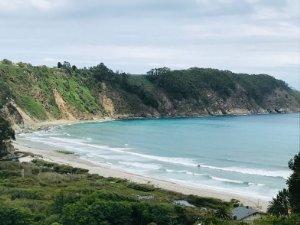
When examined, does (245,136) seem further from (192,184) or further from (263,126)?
(192,184)

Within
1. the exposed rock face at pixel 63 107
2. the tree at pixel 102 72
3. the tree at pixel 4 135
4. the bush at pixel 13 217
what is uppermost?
the tree at pixel 102 72

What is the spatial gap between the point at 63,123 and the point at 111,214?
368 feet

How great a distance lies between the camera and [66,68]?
175 m

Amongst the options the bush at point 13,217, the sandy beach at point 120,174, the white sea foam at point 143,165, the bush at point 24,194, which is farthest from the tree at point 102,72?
the bush at point 13,217

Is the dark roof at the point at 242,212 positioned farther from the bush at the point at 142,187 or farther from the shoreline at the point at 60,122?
the shoreline at the point at 60,122

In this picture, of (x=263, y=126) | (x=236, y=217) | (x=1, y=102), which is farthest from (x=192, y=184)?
(x=263, y=126)

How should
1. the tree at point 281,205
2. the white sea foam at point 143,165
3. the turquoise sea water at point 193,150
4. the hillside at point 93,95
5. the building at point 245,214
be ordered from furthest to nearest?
1. the hillside at point 93,95
2. the white sea foam at point 143,165
3. the turquoise sea water at point 193,150
4. the building at point 245,214
5. the tree at point 281,205

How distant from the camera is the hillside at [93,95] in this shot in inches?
5630

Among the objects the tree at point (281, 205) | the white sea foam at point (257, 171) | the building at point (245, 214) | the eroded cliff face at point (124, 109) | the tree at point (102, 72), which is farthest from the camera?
the tree at point (102, 72)

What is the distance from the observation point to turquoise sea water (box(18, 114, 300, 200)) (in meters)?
65.2

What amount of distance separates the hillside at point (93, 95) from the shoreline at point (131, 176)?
43903 mm

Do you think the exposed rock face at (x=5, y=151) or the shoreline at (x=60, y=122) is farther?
the shoreline at (x=60, y=122)

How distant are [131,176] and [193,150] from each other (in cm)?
3018

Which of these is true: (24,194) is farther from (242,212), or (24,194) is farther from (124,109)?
(124,109)
